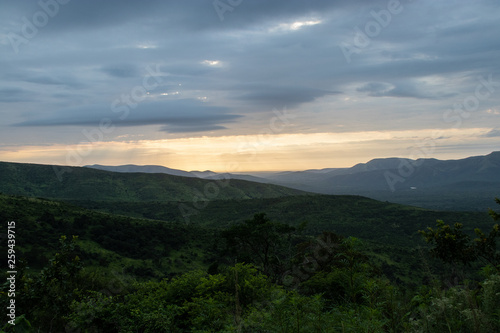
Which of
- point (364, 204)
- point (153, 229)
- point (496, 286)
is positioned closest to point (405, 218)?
point (364, 204)

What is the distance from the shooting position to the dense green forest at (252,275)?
4.12 meters

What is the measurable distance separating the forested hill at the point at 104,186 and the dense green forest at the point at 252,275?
57188 mm

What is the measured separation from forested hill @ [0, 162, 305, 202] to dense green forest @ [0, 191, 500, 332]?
188 feet

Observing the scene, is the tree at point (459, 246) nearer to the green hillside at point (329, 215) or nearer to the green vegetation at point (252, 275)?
the green vegetation at point (252, 275)

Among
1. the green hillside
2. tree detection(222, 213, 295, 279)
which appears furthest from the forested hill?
tree detection(222, 213, 295, 279)

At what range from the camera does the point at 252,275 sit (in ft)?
41.0

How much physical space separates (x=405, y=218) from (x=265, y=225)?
210 ft

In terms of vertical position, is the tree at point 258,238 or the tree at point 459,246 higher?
the tree at point 459,246

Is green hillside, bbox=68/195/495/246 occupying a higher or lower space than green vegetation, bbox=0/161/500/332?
lower

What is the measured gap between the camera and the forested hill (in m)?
120

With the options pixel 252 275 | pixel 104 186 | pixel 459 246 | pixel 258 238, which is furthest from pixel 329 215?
pixel 104 186

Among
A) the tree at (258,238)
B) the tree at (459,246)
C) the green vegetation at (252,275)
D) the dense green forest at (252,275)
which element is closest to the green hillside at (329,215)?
the dense green forest at (252,275)

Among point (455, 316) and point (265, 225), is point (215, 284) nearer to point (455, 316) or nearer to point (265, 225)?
point (455, 316)

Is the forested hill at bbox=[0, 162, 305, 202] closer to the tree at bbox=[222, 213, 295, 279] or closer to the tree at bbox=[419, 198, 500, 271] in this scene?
the tree at bbox=[222, 213, 295, 279]
